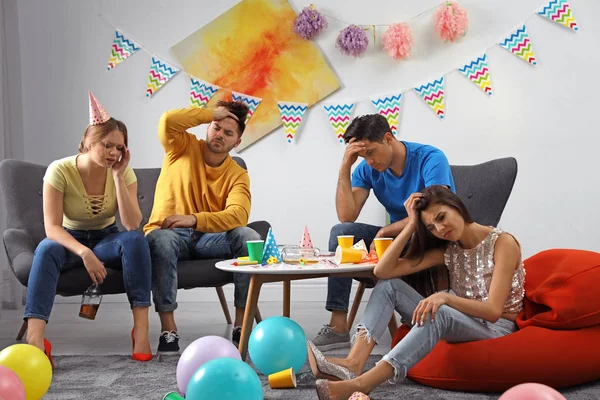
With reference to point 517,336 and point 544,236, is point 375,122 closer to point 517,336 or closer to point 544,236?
point 517,336

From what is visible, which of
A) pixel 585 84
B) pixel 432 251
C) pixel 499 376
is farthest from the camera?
pixel 585 84

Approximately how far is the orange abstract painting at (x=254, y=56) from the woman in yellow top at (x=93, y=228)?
1.53 meters

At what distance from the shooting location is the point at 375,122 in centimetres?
276

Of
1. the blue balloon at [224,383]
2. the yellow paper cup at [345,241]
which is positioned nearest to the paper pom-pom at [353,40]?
the yellow paper cup at [345,241]

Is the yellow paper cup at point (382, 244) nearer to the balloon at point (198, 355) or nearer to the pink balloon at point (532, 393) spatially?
the balloon at point (198, 355)

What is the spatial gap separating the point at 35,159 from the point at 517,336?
329cm

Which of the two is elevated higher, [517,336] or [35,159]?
[35,159]

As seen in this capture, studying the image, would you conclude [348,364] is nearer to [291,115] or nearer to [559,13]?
[291,115]

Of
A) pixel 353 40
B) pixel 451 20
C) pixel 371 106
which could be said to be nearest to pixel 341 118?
pixel 371 106

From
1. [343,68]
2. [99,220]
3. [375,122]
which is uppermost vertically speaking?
[343,68]

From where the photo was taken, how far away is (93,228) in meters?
2.85

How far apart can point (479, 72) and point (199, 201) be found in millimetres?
2043

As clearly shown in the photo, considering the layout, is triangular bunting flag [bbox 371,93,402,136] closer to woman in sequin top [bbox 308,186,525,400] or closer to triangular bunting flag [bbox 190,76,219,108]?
triangular bunting flag [bbox 190,76,219,108]

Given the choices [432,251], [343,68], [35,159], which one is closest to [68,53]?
[35,159]
